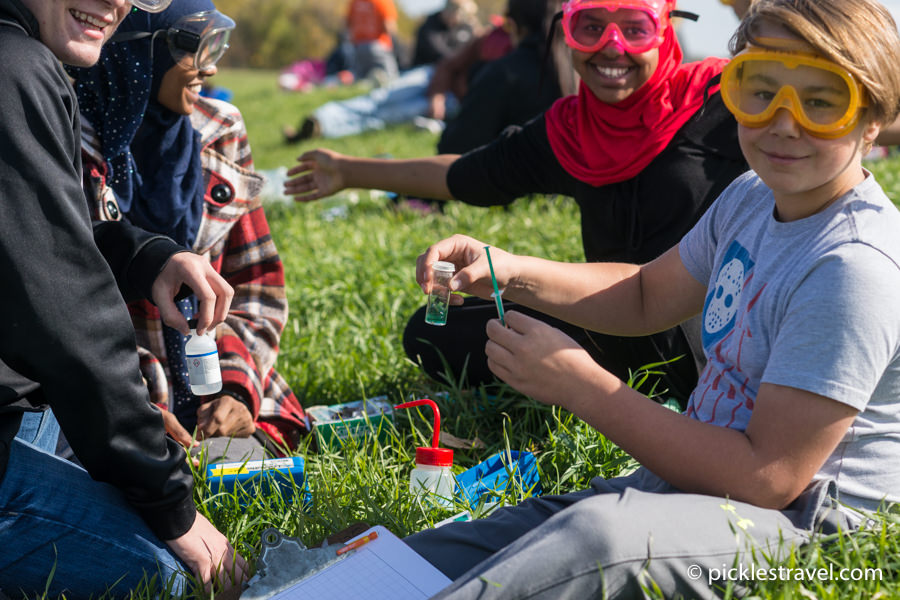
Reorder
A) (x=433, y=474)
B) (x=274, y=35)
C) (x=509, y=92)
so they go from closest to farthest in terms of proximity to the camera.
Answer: (x=433, y=474) < (x=509, y=92) < (x=274, y=35)

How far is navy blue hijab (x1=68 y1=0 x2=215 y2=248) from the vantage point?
2686 mm

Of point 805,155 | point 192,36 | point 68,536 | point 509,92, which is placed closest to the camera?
point 805,155

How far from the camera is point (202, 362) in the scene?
233 cm

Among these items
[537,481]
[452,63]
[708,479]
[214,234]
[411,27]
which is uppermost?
[708,479]

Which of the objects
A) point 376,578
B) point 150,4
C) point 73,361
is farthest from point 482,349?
point 73,361

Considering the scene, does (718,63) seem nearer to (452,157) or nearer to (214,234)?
(452,157)

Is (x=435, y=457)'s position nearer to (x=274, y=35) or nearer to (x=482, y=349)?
(x=482, y=349)

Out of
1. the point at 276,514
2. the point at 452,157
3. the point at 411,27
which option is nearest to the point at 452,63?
the point at 452,157

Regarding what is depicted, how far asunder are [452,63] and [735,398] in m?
9.13

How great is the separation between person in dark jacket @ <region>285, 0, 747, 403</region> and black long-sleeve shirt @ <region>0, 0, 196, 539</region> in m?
1.47

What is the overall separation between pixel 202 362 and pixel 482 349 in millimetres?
1217

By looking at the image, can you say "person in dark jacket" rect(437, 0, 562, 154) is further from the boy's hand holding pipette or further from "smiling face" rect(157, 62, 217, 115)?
the boy's hand holding pipette

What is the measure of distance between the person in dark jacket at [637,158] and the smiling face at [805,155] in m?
1.02

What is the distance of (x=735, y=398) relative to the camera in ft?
6.31
